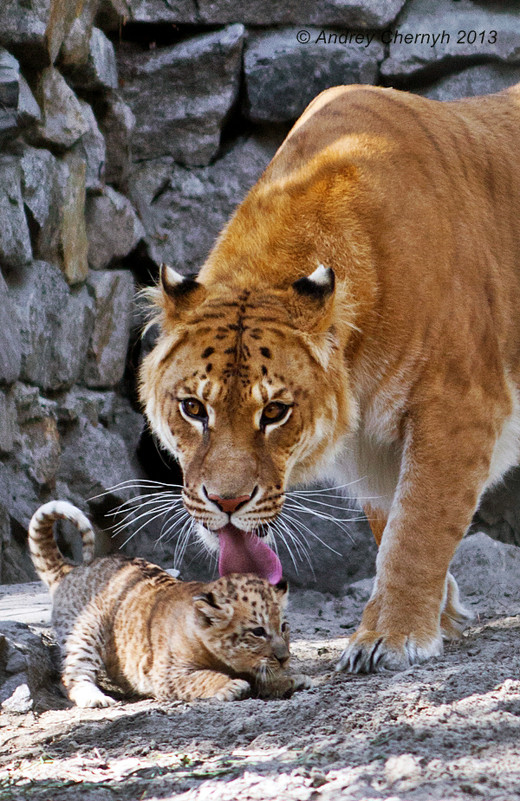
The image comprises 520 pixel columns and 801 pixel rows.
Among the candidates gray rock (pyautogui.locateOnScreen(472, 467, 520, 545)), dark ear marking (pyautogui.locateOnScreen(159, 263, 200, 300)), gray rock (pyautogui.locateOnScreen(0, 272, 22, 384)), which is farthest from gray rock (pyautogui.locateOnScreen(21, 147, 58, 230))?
gray rock (pyautogui.locateOnScreen(472, 467, 520, 545))

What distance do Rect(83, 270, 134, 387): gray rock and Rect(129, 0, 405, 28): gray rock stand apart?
216 cm

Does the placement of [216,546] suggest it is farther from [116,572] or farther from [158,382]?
[116,572]

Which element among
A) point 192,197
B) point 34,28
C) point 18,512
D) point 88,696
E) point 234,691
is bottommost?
point 88,696

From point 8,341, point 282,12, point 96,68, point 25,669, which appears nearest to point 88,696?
point 25,669

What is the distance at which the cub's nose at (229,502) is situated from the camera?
327cm

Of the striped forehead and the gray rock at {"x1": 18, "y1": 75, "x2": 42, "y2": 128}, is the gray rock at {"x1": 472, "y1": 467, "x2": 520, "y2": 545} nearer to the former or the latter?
the gray rock at {"x1": 18, "y1": 75, "x2": 42, "y2": 128}

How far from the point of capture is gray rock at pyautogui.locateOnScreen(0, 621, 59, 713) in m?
3.55

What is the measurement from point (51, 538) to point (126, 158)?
3853 millimetres

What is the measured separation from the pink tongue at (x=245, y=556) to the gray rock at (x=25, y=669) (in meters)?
0.84

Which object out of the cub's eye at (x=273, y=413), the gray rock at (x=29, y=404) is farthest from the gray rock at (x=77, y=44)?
the cub's eye at (x=273, y=413)

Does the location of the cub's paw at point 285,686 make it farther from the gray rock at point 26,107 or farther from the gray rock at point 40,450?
the gray rock at point 26,107

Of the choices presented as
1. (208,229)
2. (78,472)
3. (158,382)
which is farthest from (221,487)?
(208,229)

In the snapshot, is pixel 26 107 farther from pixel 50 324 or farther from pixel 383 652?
pixel 383 652

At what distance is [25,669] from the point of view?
12.3 ft
